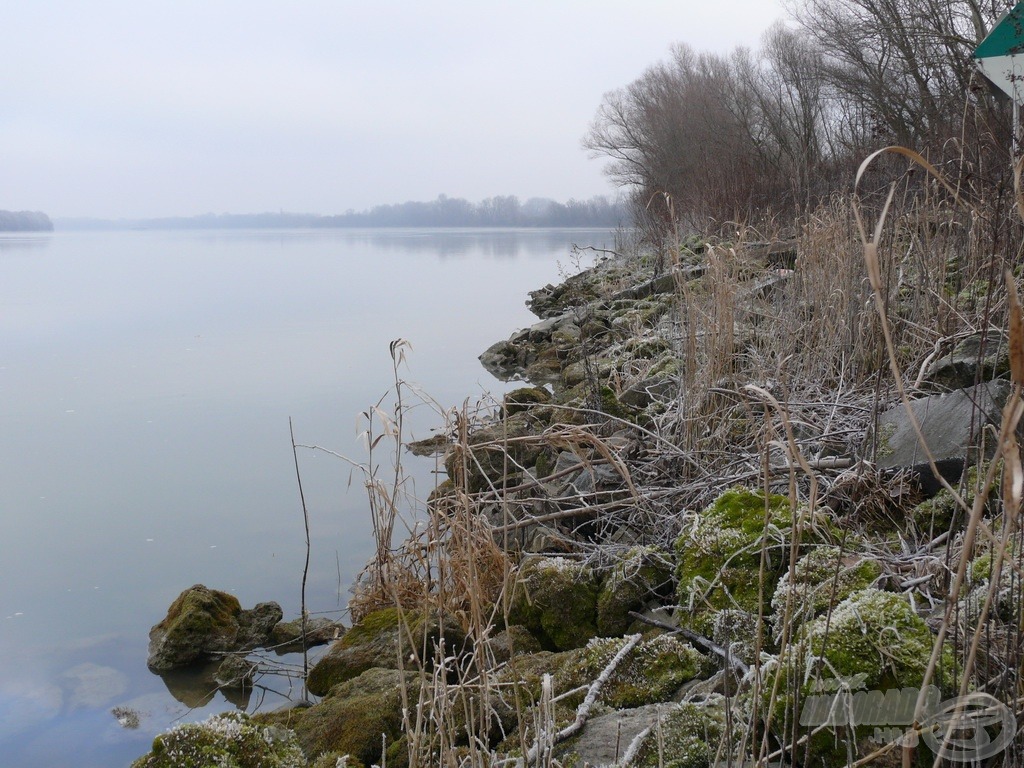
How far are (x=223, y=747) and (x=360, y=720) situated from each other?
0.62 metres

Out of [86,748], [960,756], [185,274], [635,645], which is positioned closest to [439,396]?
[86,748]

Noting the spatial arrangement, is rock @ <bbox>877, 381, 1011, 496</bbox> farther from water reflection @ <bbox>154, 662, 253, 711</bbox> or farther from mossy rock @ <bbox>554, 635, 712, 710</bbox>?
water reflection @ <bbox>154, 662, 253, 711</bbox>

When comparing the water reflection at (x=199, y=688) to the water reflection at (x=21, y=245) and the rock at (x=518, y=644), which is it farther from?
the water reflection at (x=21, y=245)

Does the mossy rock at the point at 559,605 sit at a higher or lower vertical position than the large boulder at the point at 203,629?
higher

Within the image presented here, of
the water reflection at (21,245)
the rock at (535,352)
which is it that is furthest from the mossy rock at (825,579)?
the water reflection at (21,245)

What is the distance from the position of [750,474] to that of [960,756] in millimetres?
1772

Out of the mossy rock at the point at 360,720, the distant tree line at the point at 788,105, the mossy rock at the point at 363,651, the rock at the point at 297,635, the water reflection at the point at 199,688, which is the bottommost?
the water reflection at the point at 199,688

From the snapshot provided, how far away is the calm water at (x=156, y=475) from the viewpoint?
3.82m

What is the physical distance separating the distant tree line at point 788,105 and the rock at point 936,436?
7149 mm

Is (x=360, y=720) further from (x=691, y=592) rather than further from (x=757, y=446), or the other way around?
(x=757, y=446)

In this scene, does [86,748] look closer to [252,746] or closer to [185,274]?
[252,746]

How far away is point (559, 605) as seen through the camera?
303 centimetres

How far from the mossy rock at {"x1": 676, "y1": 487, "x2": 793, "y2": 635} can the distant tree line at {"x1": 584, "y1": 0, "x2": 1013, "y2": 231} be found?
7.87m

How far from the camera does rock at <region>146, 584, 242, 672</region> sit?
12.7 feet
